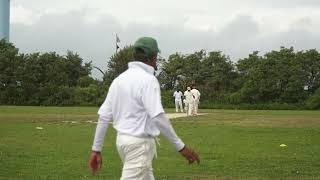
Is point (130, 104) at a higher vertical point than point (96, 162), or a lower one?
higher

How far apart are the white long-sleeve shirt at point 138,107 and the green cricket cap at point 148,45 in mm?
134

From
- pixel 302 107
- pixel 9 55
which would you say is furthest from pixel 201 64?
pixel 9 55

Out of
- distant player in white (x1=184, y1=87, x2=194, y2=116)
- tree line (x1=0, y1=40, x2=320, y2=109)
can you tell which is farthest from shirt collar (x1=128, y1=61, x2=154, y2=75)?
tree line (x1=0, y1=40, x2=320, y2=109)

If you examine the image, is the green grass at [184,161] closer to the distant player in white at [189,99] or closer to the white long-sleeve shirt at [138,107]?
the white long-sleeve shirt at [138,107]

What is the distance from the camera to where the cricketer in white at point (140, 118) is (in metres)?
5.88

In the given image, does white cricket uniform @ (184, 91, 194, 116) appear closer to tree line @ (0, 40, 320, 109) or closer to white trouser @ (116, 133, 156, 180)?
tree line @ (0, 40, 320, 109)

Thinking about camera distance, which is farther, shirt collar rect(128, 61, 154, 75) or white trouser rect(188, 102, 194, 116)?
white trouser rect(188, 102, 194, 116)

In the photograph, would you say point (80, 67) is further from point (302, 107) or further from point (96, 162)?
point (96, 162)

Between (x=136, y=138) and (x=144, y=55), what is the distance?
804 millimetres

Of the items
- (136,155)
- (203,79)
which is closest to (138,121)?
(136,155)

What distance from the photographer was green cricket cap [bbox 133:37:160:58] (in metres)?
6.08

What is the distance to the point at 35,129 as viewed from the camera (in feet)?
80.3

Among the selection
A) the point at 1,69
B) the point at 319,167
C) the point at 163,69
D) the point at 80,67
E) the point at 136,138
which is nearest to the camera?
the point at 136,138

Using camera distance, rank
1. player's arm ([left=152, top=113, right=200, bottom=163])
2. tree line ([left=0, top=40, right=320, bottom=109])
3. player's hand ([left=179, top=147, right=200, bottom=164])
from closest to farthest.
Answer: player's arm ([left=152, top=113, right=200, bottom=163])
player's hand ([left=179, top=147, right=200, bottom=164])
tree line ([left=0, top=40, right=320, bottom=109])
